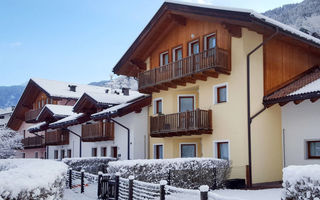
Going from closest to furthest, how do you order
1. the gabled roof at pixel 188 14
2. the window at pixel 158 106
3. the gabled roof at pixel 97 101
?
the gabled roof at pixel 188 14 < the window at pixel 158 106 < the gabled roof at pixel 97 101

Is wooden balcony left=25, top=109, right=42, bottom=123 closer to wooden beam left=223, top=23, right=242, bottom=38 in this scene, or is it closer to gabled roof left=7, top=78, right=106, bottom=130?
gabled roof left=7, top=78, right=106, bottom=130

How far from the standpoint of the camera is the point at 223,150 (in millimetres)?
19391

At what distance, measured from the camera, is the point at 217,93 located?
2016 centimetres

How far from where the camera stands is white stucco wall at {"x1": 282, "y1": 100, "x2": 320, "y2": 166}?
57.4 feet

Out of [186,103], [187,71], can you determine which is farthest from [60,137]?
[187,71]

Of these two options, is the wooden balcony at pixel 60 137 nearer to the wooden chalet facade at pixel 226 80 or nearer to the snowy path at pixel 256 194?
the wooden chalet facade at pixel 226 80

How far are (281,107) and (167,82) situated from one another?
5.97 metres

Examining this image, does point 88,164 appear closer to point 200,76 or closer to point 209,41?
point 200,76

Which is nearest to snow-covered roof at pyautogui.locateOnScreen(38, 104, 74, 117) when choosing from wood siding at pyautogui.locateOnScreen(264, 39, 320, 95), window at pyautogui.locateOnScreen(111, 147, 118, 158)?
window at pyautogui.locateOnScreen(111, 147, 118, 158)

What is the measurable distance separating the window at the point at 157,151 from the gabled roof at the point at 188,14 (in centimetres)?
510

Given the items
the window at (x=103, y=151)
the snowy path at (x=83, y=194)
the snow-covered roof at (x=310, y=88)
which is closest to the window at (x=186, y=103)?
the snow-covered roof at (x=310, y=88)

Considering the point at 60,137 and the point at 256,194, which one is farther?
the point at 60,137

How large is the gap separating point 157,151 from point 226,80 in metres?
6.96

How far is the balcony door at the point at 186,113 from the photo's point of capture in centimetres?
1994
